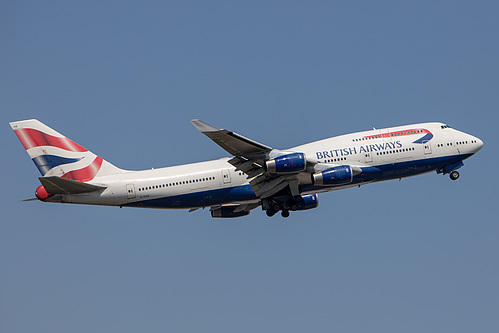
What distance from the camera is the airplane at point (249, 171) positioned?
4394 centimetres

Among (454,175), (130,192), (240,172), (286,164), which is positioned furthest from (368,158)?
(130,192)

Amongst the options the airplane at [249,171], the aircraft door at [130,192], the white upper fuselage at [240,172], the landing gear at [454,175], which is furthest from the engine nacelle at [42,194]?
the landing gear at [454,175]

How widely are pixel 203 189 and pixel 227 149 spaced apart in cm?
477

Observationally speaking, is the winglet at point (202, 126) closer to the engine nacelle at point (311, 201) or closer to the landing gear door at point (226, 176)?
the landing gear door at point (226, 176)

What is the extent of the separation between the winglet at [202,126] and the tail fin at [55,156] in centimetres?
1071

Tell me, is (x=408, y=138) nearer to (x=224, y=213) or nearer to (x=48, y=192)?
(x=224, y=213)

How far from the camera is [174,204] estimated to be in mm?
45281

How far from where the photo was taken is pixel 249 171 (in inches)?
1729

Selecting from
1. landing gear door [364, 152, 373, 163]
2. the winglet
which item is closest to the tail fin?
the winglet

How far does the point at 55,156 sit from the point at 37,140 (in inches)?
69.5

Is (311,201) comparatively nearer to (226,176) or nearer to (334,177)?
(334,177)

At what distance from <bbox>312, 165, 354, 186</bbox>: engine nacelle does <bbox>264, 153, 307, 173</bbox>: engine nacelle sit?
214 centimetres

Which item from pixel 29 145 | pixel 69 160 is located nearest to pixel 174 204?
pixel 69 160

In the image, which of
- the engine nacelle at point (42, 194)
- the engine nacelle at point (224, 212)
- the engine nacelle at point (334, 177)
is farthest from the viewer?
the engine nacelle at point (224, 212)
